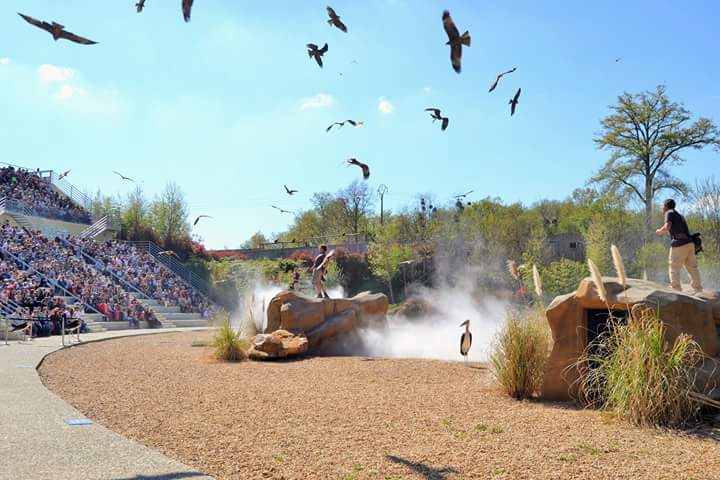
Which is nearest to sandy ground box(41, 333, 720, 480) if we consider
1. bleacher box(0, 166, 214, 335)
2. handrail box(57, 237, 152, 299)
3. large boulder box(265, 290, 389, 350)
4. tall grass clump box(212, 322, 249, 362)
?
tall grass clump box(212, 322, 249, 362)

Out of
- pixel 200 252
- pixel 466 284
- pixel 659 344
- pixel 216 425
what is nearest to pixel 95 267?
pixel 200 252

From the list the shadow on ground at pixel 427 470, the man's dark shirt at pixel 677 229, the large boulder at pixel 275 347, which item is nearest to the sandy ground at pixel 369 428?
the shadow on ground at pixel 427 470

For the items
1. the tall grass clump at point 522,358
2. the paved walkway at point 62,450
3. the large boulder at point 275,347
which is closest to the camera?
the paved walkway at point 62,450

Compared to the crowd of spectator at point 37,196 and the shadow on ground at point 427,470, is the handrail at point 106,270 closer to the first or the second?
the crowd of spectator at point 37,196

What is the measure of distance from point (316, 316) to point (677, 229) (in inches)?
362

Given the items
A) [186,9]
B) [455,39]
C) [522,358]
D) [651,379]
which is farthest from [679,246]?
[186,9]

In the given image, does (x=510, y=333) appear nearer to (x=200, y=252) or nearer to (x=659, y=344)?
(x=659, y=344)

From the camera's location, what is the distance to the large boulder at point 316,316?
15.9 metres

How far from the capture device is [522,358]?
8.80m

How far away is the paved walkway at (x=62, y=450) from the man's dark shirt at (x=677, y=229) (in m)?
8.00

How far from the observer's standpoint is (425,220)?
154ft

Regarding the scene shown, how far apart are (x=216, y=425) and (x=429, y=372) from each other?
538 cm

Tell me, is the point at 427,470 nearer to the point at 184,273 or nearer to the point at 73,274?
the point at 73,274

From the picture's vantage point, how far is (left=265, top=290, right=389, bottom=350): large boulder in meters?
15.9
